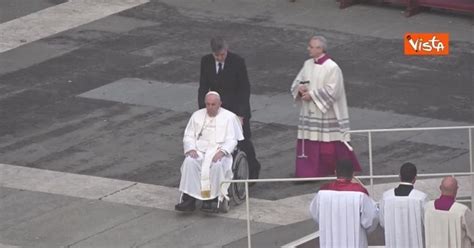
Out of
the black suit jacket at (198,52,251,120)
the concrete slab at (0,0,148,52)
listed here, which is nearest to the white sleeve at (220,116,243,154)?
the black suit jacket at (198,52,251,120)

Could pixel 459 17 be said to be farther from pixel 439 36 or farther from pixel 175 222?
pixel 175 222

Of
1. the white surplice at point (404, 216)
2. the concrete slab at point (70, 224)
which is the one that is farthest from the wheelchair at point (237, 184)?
the white surplice at point (404, 216)

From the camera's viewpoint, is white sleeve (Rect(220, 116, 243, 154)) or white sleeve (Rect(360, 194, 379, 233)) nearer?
white sleeve (Rect(360, 194, 379, 233))

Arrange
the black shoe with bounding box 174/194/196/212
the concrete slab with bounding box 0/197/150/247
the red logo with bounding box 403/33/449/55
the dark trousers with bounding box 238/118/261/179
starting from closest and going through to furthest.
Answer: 1. the concrete slab with bounding box 0/197/150/247
2. the black shoe with bounding box 174/194/196/212
3. the dark trousers with bounding box 238/118/261/179
4. the red logo with bounding box 403/33/449/55

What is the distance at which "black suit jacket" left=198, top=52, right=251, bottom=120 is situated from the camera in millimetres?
18531

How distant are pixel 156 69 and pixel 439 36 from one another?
13.3 ft

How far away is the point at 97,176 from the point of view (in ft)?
63.1

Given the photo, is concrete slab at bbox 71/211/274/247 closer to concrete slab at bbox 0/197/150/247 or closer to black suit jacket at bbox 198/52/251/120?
concrete slab at bbox 0/197/150/247

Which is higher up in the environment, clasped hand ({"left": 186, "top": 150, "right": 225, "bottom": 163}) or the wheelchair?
clasped hand ({"left": 186, "top": 150, "right": 225, "bottom": 163})

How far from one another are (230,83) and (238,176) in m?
1.06

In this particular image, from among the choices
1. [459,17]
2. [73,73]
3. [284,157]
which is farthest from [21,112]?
[459,17]

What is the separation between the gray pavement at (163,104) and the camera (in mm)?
17891

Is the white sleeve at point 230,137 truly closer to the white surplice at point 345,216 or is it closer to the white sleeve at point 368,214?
the white surplice at point 345,216

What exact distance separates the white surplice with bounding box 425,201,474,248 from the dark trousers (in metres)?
3.99
